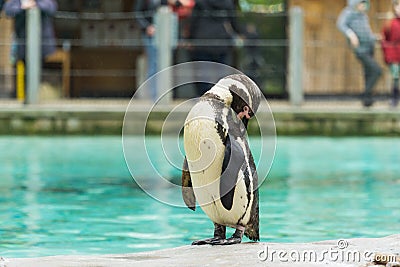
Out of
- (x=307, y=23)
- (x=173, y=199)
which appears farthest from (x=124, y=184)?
(x=307, y=23)

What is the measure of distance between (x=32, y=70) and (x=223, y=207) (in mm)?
11045

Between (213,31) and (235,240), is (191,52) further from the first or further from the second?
(235,240)

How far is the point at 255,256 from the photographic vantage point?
525 cm

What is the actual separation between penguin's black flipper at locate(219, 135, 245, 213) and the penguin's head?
15 centimetres

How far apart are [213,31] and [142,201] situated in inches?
282

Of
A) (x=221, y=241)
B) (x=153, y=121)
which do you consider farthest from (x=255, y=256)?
(x=153, y=121)

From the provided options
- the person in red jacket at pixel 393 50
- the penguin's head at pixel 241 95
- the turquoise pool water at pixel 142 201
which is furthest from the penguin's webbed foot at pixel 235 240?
the person in red jacket at pixel 393 50

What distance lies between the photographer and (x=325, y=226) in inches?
333

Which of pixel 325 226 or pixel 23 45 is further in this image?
pixel 23 45

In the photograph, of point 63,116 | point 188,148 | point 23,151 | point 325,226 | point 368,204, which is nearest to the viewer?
point 188,148

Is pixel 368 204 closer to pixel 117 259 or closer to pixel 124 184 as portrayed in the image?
pixel 124 184

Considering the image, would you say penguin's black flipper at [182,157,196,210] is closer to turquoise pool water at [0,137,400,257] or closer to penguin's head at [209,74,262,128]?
penguin's head at [209,74,262,128]

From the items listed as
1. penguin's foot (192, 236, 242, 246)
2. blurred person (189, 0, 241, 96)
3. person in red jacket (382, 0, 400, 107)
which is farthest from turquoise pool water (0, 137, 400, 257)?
blurred person (189, 0, 241, 96)

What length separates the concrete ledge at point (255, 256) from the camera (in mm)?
5094
